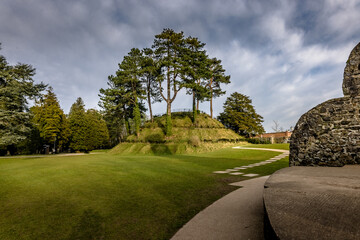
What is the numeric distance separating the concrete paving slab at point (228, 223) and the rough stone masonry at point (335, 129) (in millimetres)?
2730

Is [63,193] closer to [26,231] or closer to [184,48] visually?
[26,231]

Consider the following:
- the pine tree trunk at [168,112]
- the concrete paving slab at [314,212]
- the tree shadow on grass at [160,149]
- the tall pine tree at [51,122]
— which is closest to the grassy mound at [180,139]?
the tree shadow on grass at [160,149]

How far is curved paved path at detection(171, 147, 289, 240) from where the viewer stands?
7.49ft

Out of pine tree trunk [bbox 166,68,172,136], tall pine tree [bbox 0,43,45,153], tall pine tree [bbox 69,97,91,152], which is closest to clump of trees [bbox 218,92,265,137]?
pine tree trunk [bbox 166,68,172,136]

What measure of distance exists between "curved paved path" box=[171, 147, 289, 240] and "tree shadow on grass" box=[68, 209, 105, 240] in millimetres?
1237

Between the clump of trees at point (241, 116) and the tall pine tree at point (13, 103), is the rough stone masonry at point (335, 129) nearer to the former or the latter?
the tall pine tree at point (13, 103)

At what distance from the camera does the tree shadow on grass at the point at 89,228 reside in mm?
2527

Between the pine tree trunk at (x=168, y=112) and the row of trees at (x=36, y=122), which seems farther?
the pine tree trunk at (x=168, y=112)

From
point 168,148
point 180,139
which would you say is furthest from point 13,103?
point 180,139

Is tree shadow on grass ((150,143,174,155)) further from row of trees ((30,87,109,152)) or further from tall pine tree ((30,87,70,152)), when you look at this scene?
tall pine tree ((30,87,70,152))

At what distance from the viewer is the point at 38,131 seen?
29.2 meters

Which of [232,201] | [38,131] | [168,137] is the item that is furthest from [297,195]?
[38,131]

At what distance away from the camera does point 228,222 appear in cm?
264

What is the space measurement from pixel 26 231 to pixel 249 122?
1375 inches
